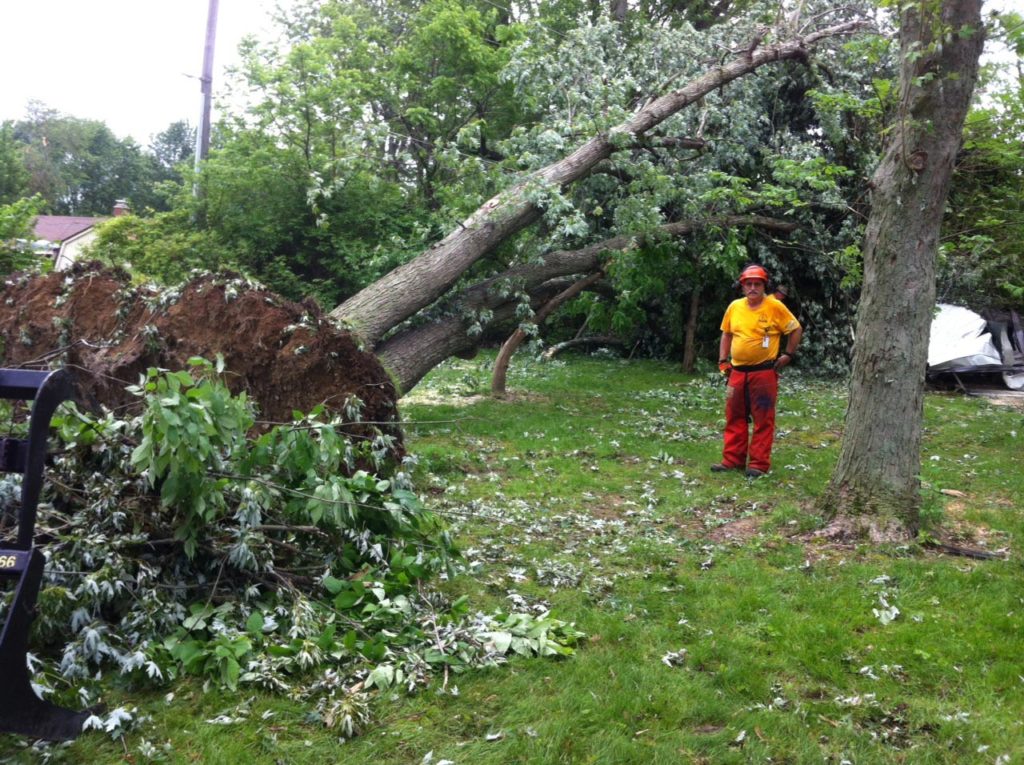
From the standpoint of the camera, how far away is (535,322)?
1020 cm

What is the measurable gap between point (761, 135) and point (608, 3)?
11.5m

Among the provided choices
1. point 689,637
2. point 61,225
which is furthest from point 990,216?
point 61,225

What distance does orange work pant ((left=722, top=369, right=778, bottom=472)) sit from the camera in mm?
7262

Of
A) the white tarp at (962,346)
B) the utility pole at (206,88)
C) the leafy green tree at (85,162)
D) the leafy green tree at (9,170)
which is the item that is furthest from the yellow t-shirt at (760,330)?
the leafy green tree at (85,162)

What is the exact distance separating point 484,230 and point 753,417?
11.4 ft

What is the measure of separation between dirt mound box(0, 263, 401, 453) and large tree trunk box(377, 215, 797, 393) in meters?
1.61

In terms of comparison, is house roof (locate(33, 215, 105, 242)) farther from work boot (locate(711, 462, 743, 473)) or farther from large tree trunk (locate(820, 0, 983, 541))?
large tree trunk (locate(820, 0, 983, 541))

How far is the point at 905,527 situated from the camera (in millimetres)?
5324

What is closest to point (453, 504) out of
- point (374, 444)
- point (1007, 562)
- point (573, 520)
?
point (573, 520)

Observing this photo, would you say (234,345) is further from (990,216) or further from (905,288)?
(990,216)

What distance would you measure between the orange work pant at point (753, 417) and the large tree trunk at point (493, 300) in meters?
2.98

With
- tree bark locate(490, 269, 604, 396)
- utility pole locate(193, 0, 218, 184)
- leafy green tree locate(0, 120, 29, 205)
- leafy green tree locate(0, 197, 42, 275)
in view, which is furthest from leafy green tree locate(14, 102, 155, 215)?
tree bark locate(490, 269, 604, 396)

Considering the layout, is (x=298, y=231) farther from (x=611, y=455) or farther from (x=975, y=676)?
(x=975, y=676)

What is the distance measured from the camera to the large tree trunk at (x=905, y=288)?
208 inches
